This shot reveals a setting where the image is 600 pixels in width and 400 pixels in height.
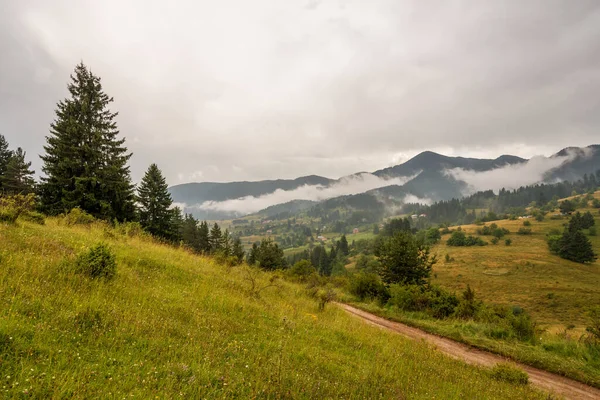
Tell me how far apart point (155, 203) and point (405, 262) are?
37304 millimetres

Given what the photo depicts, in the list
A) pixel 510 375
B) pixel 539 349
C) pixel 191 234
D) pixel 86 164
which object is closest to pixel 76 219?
pixel 86 164

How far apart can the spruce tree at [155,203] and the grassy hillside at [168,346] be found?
34687 mm

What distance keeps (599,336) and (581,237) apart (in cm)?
14107

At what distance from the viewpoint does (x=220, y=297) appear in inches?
340

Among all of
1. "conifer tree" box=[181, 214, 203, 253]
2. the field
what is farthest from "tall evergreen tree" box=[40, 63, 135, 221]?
the field

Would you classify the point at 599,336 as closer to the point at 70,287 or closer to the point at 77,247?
the point at 70,287

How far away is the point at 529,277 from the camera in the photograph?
88125 mm

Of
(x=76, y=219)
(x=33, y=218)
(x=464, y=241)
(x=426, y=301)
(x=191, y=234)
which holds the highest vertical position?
(x=33, y=218)

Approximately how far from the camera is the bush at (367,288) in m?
22.3

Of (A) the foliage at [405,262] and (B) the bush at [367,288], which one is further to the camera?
(A) the foliage at [405,262]

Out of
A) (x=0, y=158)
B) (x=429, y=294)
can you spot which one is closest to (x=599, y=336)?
(x=429, y=294)

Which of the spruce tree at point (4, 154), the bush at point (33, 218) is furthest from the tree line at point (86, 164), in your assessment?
the spruce tree at point (4, 154)

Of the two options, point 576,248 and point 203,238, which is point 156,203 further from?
point 576,248

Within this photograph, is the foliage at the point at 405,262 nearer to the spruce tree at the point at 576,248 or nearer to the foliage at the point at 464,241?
the spruce tree at the point at 576,248
